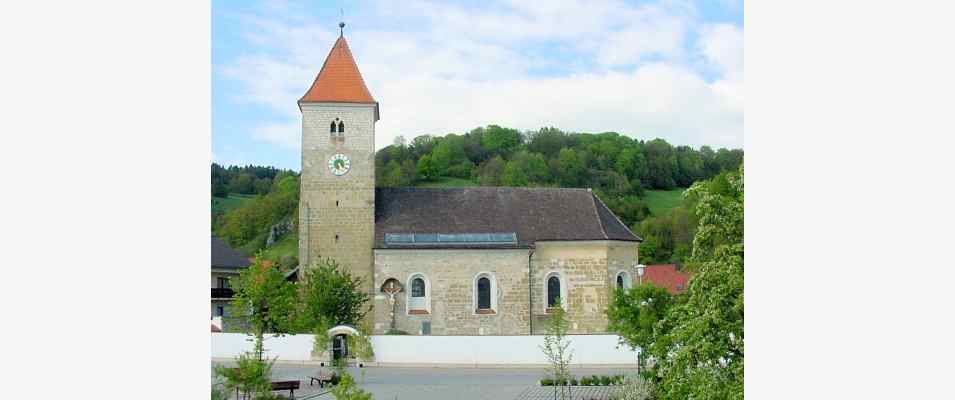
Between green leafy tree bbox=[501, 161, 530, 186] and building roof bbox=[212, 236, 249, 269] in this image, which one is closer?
building roof bbox=[212, 236, 249, 269]

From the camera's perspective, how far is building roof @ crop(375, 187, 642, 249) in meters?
37.6

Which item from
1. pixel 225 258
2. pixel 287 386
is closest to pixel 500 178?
pixel 225 258

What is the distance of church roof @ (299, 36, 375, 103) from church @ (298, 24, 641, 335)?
0.15ft

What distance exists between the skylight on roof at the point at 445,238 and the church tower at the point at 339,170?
3.68 feet

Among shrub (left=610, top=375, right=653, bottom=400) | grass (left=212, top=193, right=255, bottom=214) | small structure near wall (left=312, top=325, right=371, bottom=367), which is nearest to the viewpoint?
shrub (left=610, top=375, right=653, bottom=400)

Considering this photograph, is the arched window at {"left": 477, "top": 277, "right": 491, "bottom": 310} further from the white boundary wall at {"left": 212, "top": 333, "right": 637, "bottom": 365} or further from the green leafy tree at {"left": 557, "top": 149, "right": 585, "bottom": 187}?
the green leafy tree at {"left": 557, "top": 149, "right": 585, "bottom": 187}

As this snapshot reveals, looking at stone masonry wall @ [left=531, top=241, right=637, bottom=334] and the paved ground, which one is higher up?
stone masonry wall @ [left=531, top=241, right=637, bottom=334]

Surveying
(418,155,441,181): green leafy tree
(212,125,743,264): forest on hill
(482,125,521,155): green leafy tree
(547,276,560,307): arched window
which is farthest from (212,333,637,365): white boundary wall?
(482,125,521,155): green leafy tree

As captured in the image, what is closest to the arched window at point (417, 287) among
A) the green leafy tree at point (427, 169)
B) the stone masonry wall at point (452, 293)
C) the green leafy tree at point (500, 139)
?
the stone masonry wall at point (452, 293)

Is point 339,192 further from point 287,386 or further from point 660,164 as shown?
point 660,164

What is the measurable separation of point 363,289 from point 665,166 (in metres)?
23.6

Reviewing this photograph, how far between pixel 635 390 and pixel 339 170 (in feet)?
69.7

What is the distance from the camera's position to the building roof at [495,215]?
37.6 metres

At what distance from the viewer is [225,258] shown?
4962 centimetres
